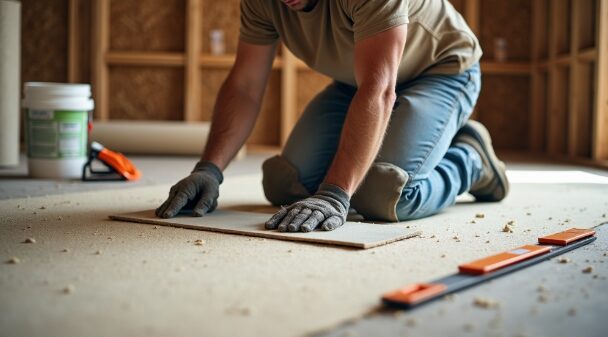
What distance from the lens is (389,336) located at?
101 centimetres

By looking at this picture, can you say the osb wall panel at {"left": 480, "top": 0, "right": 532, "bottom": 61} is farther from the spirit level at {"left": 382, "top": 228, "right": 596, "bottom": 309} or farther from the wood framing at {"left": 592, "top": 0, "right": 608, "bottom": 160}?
the spirit level at {"left": 382, "top": 228, "right": 596, "bottom": 309}

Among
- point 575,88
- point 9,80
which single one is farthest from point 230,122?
point 575,88

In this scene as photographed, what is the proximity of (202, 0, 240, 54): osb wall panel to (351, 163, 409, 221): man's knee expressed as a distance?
3628mm

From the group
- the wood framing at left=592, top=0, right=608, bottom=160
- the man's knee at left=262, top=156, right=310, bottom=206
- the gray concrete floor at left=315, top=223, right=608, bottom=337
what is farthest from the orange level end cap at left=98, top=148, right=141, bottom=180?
the wood framing at left=592, top=0, right=608, bottom=160

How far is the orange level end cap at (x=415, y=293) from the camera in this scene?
3.73 feet

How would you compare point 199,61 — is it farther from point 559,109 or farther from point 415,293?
point 415,293

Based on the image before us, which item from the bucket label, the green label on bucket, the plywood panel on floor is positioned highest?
the bucket label

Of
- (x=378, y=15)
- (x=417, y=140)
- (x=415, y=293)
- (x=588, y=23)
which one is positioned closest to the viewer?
(x=415, y=293)

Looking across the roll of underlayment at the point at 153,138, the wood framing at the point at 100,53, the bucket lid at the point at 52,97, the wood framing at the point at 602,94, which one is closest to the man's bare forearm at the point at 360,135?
the bucket lid at the point at 52,97

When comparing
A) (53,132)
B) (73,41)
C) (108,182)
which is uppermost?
(73,41)

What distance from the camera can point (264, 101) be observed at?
5.58 meters

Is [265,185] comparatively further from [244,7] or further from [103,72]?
[103,72]

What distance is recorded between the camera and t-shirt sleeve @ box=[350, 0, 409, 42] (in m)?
1.83

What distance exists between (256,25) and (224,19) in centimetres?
342
